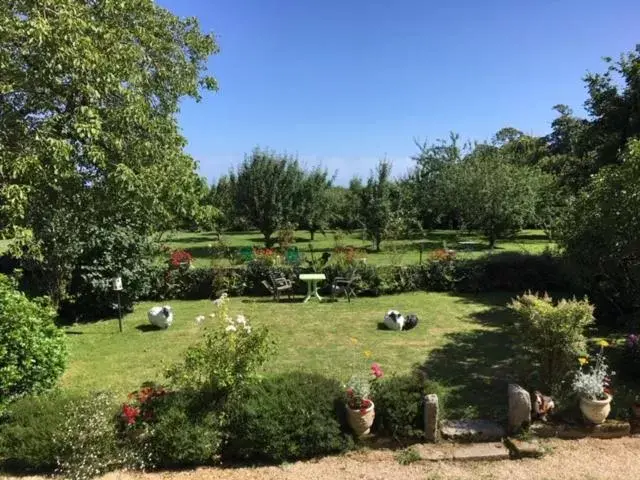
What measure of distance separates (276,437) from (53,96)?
5.40 m

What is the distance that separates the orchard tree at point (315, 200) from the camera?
22739 millimetres

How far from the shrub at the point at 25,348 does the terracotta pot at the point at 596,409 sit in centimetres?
574

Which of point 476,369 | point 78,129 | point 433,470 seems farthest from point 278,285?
point 433,470

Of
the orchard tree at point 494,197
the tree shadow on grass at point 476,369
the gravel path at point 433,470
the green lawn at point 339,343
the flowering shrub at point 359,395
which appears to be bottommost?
the gravel path at point 433,470

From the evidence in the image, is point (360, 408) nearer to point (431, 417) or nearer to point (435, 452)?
point (431, 417)

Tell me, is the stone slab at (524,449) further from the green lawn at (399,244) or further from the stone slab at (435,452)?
the green lawn at (399,244)

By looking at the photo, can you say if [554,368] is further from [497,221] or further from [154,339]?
[497,221]

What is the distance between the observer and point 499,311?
10.7m

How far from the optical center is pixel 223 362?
4.70 metres

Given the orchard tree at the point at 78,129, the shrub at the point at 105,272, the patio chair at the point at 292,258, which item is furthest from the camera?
the patio chair at the point at 292,258

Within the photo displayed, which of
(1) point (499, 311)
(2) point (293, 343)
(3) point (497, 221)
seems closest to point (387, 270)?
(1) point (499, 311)

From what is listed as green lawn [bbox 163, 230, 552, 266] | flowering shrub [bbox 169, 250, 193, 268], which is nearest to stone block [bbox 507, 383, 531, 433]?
flowering shrub [bbox 169, 250, 193, 268]

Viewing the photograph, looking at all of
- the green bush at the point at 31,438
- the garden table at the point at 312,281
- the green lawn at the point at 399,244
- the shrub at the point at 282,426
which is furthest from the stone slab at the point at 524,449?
the green lawn at the point at 399,244

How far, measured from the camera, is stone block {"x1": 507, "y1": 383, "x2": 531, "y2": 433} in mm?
4797
